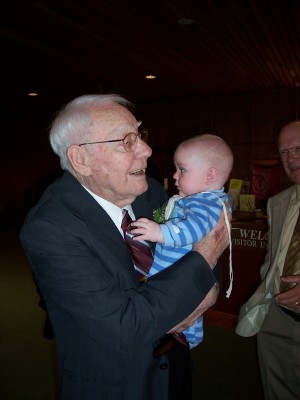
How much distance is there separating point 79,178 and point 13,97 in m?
9.09

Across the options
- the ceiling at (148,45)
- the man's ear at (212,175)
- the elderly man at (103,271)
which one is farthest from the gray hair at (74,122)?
the ceiling at (148,45)

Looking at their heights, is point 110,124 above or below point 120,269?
above

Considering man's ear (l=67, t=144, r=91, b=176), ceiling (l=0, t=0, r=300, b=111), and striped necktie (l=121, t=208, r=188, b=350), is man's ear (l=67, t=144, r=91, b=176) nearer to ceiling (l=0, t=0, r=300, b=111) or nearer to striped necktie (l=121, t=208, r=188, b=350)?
striped necktie (l=121, t=208, r=188, b=350)

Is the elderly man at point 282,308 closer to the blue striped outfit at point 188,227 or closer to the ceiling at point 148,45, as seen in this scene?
the blue striped outfit at point 188,227

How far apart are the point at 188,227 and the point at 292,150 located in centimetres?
131

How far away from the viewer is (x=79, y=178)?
147cm

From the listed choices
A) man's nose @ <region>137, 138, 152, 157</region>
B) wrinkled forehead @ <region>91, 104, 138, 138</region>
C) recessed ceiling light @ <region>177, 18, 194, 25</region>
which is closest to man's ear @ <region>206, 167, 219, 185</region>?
man's nose @ <region>137, 138, 152, 157</region>

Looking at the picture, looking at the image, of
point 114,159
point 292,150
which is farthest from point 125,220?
point 292,150

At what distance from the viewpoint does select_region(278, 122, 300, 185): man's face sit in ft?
Answer: 7.40

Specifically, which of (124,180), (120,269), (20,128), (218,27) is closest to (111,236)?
(120,269)

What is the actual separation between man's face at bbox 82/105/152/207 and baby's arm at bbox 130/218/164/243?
138 mm

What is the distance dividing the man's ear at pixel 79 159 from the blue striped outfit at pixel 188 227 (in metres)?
0.40

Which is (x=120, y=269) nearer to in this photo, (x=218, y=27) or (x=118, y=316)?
(x=118, y=316)

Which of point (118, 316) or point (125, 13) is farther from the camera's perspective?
point (125, 13)
